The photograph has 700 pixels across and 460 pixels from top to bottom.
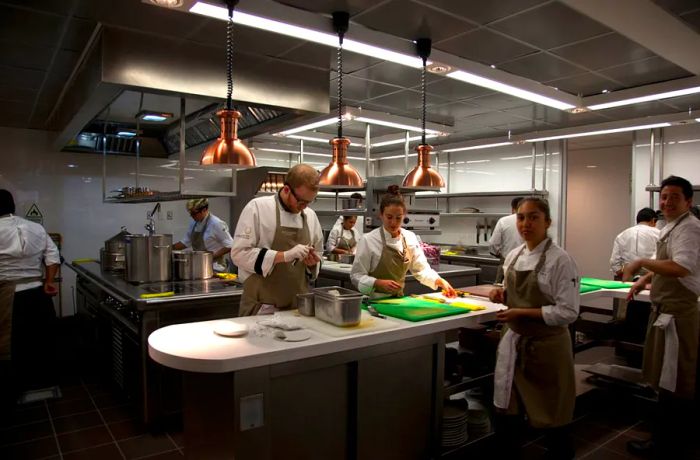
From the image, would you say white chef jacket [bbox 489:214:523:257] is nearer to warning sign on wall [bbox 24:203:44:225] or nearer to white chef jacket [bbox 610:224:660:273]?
white chef jacket [bbox 610:224:660:273]

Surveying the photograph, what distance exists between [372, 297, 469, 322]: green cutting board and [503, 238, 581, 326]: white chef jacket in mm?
490

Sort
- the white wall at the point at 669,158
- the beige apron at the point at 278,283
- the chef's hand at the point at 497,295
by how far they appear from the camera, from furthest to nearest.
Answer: the white wall at the point at 669,158 < the chef's hand at the point at 497,295 < the beige apron at the point at 278,283

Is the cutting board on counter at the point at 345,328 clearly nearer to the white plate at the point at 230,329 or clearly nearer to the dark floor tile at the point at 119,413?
the white plate at the point at 230,329

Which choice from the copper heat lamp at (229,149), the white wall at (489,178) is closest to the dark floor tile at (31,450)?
the copper heat lamp at (229,149)

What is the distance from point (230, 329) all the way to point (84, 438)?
199 cm

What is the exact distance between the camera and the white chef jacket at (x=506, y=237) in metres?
5.85

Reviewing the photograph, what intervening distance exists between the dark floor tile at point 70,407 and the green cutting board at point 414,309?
2.63m

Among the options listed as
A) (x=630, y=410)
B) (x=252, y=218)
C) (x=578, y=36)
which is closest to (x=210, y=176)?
(x=252, y=218)

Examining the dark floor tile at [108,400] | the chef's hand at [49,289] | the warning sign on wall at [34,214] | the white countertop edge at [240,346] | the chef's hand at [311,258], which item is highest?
the warning sign on wall at [34,214]

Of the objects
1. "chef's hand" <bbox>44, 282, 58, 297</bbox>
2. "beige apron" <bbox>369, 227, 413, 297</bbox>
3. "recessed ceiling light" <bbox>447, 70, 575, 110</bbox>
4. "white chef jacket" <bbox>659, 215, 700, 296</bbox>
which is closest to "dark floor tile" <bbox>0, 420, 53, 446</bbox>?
"chef's hand" <bbox>44, 282, 58, 297</bbox>

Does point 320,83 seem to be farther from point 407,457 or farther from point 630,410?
point 630,410

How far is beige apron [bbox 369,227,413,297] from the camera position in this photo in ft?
10.9

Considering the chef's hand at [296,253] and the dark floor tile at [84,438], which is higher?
the chef's hand at [296,253]

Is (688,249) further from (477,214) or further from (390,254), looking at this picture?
(477,214)
